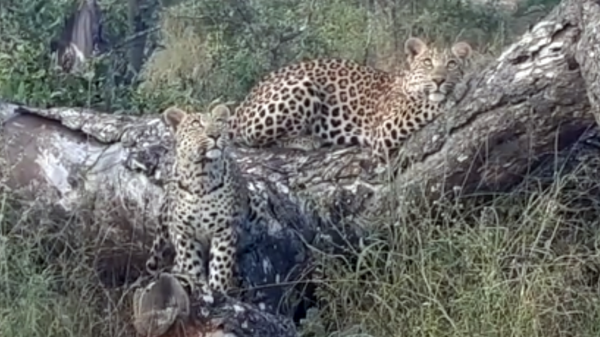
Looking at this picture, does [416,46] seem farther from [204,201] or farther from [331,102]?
[204,201]

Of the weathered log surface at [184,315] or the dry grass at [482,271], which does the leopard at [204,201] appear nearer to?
the dry grass at [482,271]

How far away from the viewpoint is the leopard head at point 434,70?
6848mm

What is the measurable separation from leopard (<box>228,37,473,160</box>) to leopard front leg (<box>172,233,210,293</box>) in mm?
1376

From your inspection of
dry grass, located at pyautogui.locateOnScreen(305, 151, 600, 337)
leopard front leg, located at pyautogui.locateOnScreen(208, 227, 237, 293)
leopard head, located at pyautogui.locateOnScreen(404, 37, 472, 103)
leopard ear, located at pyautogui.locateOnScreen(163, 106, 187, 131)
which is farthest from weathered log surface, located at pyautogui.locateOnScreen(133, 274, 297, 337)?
leopard head, located at pyautogui.locateOnScreen(404, 37, 472, 103)

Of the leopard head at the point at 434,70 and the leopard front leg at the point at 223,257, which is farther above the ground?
the leopard head at the point at 434,70

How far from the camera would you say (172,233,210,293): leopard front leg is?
5.87m

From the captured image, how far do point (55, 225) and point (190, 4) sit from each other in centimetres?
441

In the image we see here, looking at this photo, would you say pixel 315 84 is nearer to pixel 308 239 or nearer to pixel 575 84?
pixel 308 239

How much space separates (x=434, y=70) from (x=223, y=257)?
1.66 m

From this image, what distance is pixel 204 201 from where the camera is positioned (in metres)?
5.82

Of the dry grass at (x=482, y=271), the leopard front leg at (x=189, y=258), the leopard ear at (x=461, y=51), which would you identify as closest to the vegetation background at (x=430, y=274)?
the dry grass at (x=482, y=271)

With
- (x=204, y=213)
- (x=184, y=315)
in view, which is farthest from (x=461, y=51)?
(x=184, y=315)

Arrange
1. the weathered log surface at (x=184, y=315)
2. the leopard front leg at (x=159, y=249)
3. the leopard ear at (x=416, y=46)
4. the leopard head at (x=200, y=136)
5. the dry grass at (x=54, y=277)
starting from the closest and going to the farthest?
the weathered log surface at (x=184, y=315)
the dry grass at (x=54, y=277)
the leopard head at (x=200, y=136)
the leopard front leg at (x=159, y=249)
the leopard ear at (x=416, y=46)

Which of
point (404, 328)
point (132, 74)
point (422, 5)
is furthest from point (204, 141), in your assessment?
point (422, 5)
